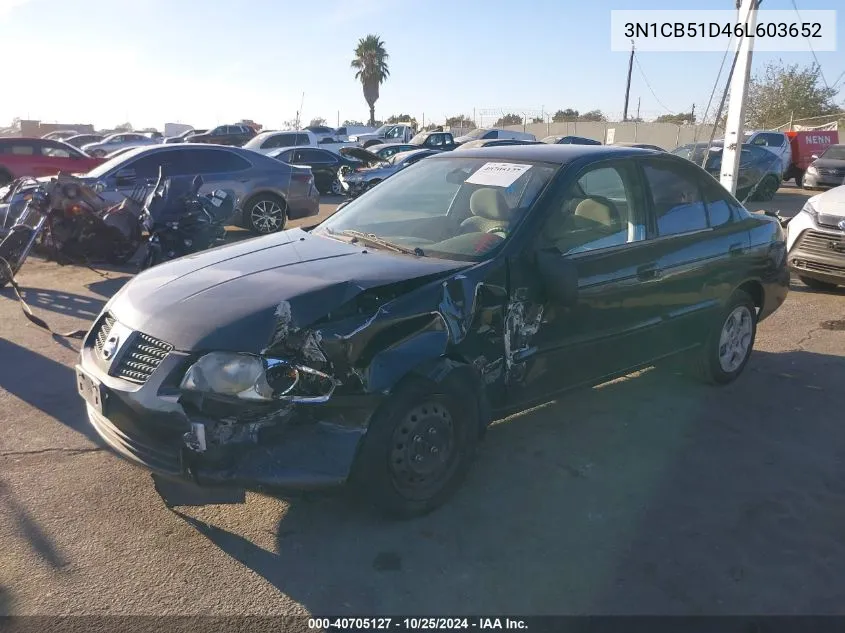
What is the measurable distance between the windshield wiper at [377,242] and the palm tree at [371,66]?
5296 centimetres

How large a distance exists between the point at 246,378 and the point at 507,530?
1423 mm

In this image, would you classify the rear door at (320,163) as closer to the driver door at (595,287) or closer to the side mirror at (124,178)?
the side mirror at (124,178)

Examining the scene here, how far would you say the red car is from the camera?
16938 millimetres

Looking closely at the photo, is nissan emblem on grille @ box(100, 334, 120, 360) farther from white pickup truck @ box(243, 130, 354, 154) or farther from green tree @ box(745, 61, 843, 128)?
green tree @ box(745, 61, 843, 128)

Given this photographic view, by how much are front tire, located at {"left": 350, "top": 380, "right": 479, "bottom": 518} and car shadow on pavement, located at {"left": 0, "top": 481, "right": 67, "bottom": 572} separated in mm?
1360

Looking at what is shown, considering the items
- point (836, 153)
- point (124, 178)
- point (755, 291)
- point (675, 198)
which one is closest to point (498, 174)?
point (675, 198)

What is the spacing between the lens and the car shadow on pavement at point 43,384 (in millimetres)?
4590

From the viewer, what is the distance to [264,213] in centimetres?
1154

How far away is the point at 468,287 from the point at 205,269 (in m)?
1.36

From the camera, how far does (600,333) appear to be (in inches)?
164

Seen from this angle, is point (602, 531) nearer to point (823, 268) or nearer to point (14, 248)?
point (823, 268)

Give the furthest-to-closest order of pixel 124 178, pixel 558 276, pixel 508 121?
1. pixel 508 121
2. pixel 124 178
3. pixel 558 276

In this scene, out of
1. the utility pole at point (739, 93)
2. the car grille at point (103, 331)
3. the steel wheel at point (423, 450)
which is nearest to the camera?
the steel wheel at point (423, 450)

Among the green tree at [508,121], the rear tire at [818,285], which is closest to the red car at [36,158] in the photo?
the rear tire at [818,285]
